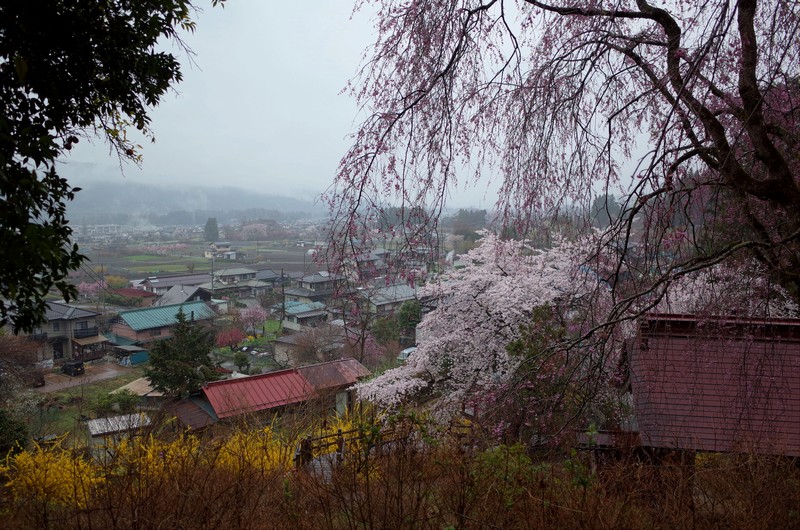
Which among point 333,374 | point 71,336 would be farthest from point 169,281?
point 333,374

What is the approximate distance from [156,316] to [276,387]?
9.69m

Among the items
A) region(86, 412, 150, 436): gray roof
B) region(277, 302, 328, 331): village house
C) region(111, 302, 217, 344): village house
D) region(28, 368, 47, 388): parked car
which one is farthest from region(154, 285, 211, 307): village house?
region(86, 412, 150, 436): gray roof

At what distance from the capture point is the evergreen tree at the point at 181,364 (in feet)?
38.8

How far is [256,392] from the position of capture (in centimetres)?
1131

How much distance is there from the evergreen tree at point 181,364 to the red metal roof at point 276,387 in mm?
942

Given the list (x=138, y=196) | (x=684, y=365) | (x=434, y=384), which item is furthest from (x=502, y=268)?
(x=138, y=196)

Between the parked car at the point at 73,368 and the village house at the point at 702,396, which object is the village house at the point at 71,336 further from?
the village house at the point at 702,396

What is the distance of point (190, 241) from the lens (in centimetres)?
3419

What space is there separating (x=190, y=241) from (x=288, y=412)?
26596mm

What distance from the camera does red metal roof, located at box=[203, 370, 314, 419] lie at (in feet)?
34.7

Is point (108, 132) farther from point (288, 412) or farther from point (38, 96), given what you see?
point (288, 412)

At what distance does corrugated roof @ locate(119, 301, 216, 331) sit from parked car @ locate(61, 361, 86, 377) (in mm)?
2180

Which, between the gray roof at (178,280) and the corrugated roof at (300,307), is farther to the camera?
the gray roof at (178,280)

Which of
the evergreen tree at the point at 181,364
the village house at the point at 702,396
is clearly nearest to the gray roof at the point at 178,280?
the evergreen tree at the point at 181,364
